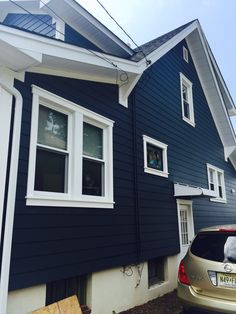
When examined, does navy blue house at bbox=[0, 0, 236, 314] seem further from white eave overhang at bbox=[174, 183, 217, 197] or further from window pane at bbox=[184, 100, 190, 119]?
window pane at bbox=[184, 100, 190, 119]

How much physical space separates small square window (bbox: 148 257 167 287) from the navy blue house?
29 mm

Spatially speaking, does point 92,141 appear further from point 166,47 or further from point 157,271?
point 166,47

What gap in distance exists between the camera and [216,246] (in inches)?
180

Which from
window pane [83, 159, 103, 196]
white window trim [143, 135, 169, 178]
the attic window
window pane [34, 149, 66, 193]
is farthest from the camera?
the attic window

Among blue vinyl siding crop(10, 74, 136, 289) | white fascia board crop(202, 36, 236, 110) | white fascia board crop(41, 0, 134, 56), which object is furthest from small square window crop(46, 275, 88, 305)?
white fascia board crop(202, 36, 236, 110)

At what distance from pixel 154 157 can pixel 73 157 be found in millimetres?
3349

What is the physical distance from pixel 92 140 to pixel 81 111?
69 cm

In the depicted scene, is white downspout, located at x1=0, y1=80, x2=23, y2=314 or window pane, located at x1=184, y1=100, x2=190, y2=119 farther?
window pane, located at x1=184, y1=100, x2=190, y2=119

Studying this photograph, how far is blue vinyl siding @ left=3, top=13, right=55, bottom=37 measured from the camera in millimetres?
6977

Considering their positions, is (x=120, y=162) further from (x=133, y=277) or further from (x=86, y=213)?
(x=133, y=277)

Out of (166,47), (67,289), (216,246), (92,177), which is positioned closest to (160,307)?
(67,289)

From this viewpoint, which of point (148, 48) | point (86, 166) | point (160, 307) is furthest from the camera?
point (148, 48)

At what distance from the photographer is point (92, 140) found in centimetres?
605

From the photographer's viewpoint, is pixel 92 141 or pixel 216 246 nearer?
pixel 216 246
